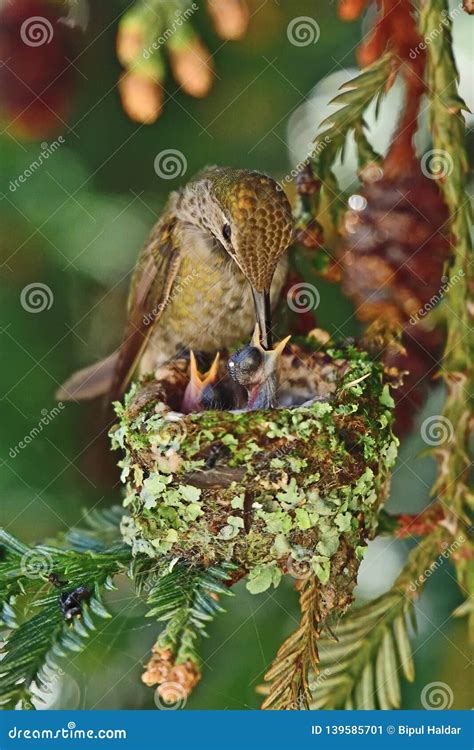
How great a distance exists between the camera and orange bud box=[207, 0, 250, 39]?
1.66 metres

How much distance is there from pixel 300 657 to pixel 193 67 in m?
1.13

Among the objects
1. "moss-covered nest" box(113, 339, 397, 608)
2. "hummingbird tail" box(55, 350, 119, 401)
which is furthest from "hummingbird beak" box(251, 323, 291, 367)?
"hummingbird tail" box(55, 350, 119, 401)

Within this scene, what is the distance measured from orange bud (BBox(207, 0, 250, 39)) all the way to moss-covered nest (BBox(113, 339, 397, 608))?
74 centimetres

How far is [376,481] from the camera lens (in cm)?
154

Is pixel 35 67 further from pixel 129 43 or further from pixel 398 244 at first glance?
pixel 398 244

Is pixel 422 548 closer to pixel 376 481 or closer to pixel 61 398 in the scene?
pixel 376 481

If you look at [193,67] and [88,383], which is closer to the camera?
[193,67]

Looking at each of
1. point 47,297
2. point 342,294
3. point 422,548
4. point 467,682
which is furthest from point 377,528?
point 47,297

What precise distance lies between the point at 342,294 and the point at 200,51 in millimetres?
562

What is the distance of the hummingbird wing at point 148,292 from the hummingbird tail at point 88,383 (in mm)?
16

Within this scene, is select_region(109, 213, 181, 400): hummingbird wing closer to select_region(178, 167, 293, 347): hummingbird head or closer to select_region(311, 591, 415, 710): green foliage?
select_region(178, 167, 293, 347): hummingbird head

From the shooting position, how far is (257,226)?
1521 mm

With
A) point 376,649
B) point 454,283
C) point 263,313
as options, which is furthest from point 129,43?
point 376,649

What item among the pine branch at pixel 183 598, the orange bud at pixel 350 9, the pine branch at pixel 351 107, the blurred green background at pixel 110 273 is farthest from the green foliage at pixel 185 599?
the orange bud at pixel 350 9
